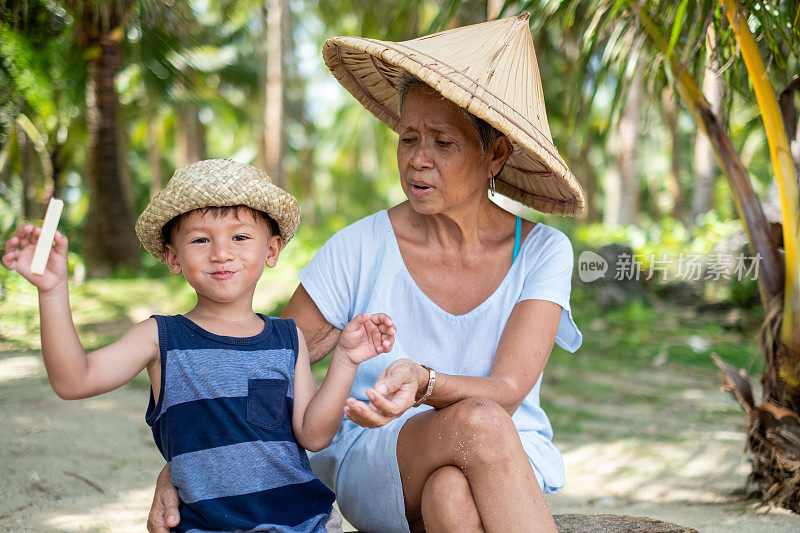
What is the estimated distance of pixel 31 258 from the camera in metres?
1.45

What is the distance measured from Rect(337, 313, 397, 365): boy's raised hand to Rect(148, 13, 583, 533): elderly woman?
2.7 inches

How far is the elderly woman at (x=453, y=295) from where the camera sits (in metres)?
1.72

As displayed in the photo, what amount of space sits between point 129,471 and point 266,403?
6.76 ft

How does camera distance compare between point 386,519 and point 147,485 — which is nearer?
point 386,519

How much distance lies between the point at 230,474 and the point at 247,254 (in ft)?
1.72

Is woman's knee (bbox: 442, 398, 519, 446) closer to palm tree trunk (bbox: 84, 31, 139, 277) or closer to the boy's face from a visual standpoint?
the boy's face

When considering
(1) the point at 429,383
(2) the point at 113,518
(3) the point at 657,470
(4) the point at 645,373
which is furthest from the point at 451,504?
(4) the point at 645,373

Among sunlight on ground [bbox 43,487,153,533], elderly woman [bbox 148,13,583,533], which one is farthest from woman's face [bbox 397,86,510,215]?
sunlight on ground [bbox 43,487,153,533]

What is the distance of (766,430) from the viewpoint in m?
3.08

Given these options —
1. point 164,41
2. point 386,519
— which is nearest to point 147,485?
point 386,519

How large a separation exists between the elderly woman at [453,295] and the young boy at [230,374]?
0.13 m

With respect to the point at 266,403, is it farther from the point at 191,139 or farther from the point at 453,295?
the point at 191,139

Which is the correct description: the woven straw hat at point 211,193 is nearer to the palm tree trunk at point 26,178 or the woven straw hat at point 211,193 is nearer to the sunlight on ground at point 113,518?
the sunlight on ground at point 113,518

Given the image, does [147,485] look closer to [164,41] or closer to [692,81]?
[692,81]
